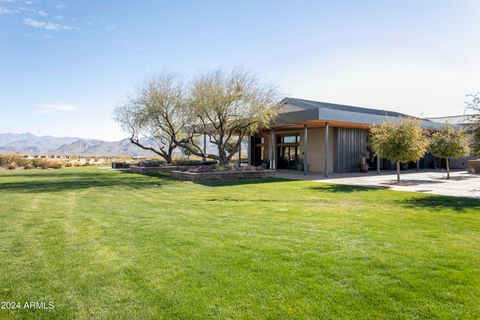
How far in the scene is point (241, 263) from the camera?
4.17 m

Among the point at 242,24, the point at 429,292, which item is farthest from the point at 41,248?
the point at 242,24

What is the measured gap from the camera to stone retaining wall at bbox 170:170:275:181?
51.7 feet

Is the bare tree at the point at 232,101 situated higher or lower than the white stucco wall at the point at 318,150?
higher

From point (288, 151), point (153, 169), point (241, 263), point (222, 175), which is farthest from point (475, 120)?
point (153, 169)

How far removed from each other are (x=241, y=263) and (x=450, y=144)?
17.4 metres

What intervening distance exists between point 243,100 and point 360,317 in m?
16.2

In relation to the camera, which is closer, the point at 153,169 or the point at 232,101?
the point at 232,101

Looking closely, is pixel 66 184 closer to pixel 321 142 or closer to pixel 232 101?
pixel 232 101

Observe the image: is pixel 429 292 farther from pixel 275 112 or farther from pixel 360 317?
pixel 275 112

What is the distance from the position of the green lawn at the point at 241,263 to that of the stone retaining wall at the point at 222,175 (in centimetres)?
796

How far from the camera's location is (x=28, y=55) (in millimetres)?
17922

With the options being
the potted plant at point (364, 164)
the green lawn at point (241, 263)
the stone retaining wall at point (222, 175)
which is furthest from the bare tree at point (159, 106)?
the green lawn at point (241, 263)

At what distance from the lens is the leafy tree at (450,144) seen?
678 inches

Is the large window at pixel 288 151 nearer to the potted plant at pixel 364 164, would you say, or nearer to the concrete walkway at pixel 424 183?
the potted plant at pixel 364 164
